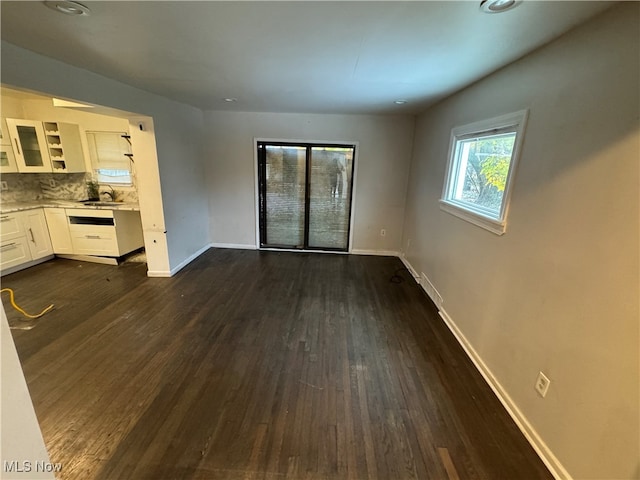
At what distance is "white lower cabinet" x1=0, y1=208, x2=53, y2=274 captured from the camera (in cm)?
357

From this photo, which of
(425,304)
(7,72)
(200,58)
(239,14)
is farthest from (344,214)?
(7,72)

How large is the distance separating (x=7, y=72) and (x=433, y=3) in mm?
2659

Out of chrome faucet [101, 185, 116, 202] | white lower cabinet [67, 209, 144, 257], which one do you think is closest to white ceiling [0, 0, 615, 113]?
white lower cabinet [67, 209, 144, 257]

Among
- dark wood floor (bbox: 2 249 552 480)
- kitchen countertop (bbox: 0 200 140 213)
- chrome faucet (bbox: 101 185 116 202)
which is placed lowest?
dark wood floor (bbox: 2 249 552 480)

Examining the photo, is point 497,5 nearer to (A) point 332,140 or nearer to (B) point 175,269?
(A) point 332,140

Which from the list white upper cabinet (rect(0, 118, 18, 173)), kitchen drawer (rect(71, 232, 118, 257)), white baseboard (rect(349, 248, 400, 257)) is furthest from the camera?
white baseboard (rect(349, 248, 400, 257))

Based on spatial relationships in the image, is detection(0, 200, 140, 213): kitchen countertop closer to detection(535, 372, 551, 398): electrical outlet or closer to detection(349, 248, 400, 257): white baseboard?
detection(349, 248, 400, 257): white baseboard

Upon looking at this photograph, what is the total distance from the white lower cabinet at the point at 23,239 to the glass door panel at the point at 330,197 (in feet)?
13.1

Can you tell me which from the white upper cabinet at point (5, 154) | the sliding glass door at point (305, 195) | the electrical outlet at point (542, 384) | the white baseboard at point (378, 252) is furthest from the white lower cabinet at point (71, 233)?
the electrical outlet at point (542, 384)

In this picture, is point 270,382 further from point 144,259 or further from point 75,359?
point 144,259

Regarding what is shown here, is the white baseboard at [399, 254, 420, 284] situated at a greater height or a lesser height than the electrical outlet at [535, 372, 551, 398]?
lesser

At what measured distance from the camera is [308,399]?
1922 mm

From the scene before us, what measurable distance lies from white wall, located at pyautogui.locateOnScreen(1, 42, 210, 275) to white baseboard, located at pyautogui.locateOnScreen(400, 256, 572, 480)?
3.69 meters

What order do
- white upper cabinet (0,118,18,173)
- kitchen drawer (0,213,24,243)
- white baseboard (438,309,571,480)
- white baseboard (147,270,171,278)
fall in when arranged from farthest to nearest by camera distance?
1. white baseboard (147,270,171,278)
2. white upper cabinet (0,118,18,173)
3. kitchen drawer (0,213,24,243)
4. white baseboard (438,309,571,480)
